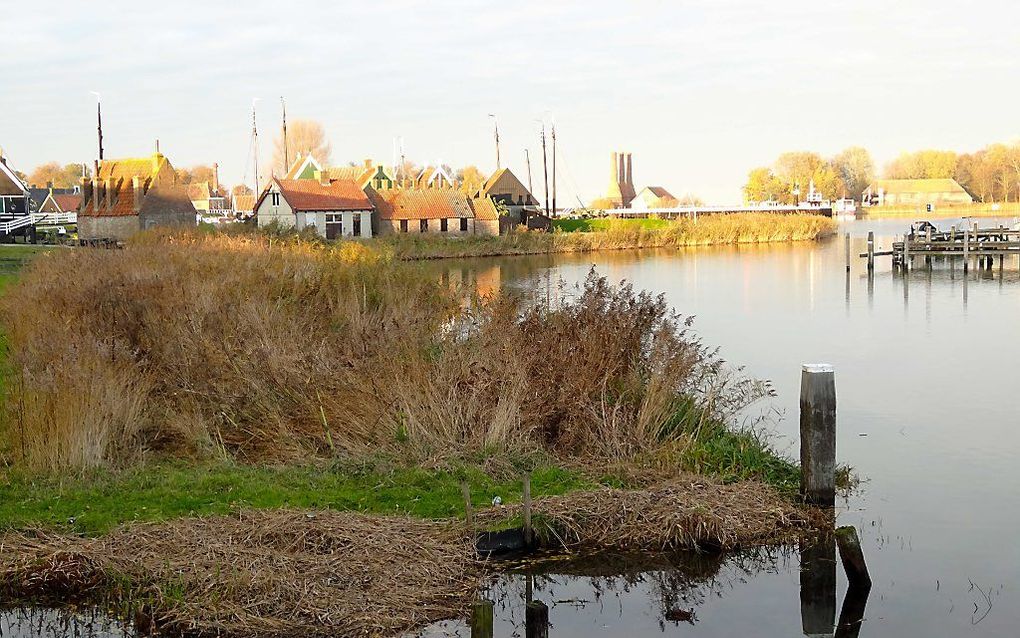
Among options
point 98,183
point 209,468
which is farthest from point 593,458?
point 98,183

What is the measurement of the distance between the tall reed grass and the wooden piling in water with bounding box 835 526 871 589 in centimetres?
247

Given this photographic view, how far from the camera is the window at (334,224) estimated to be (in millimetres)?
72812

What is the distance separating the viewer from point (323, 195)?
242 ft

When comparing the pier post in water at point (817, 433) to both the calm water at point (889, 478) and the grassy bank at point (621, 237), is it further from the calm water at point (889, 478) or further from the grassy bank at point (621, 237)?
the grassy bank at point (621, 237)

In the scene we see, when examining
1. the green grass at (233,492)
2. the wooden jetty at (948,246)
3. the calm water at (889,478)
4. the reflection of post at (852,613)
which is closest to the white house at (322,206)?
the wooden jetty at (948,246)

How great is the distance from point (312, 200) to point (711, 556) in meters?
64.9

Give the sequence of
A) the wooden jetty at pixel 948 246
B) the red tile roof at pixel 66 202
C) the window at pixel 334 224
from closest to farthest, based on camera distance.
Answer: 1. the wooden jetty at pixel 948 246
2. the window at pixel 334 224
3. the red tile roof at pixel 66 202

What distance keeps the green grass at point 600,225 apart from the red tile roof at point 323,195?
51.7 feet

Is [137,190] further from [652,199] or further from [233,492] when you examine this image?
[652,199]

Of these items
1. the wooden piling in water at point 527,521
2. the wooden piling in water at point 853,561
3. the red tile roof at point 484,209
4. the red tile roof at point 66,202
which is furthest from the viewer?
the red tile roof at point 66,202

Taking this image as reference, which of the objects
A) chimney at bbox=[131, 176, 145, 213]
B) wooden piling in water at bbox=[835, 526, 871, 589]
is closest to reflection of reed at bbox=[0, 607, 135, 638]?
wooden piling in water at bbox=[835, 526, 871, 589]

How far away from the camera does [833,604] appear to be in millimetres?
9352

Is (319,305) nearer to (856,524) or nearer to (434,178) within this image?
(856,524)

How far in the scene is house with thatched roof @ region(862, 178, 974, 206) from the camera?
163 metres
